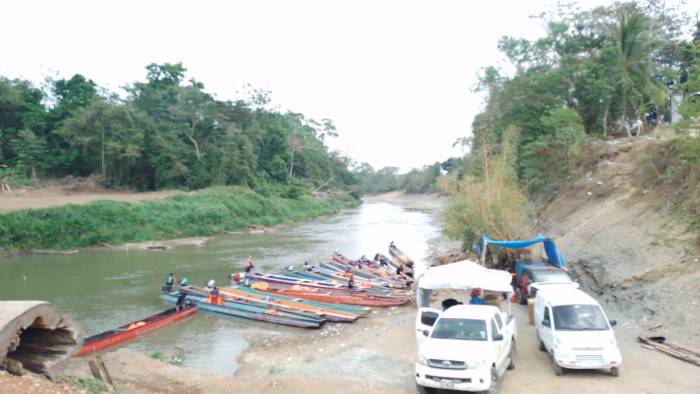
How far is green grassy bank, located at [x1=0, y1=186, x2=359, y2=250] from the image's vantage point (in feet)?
123

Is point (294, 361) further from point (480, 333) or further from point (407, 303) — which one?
point (407, 303)

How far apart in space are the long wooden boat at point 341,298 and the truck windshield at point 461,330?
1001 cm

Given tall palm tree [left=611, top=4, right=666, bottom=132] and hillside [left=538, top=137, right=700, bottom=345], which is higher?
tall palm tree [left=611, top=4, right=666, bottom=132]

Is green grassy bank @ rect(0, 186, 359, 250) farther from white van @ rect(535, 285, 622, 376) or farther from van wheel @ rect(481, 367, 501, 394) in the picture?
van wheel @ rect(481, 367, 501, 394)

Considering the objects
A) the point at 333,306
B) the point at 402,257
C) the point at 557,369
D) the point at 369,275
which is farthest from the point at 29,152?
the point at 557,369

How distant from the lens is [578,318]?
11.2 meters

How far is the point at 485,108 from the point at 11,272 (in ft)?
114

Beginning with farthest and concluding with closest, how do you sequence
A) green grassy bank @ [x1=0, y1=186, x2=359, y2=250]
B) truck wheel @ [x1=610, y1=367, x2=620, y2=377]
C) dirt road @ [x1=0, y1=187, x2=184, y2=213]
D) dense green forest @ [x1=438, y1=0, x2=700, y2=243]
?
dirt road @ [x1=0, y1=187, x2=184, y2=213], green grassy bank @ [x1=0, y1=186, x2=359, y2=250], dense green forest @ [x1=438, y1=0, x2=700, y2=243], truck wheel @ [x1=610, y1=367, x2=620, y2=377]

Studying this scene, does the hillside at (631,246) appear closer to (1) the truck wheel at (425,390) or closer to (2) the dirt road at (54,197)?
(1) the truck wheel at (425,390)

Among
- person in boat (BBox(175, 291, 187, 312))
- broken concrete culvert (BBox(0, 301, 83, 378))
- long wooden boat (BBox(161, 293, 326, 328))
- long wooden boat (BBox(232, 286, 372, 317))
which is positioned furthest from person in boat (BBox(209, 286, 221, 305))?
broken concrete culvert (BBox(0, 301, 83, 378))

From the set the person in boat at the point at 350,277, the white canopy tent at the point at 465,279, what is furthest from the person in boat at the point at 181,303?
the white canopy tent at the point at 465,279

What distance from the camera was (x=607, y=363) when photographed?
10492mm

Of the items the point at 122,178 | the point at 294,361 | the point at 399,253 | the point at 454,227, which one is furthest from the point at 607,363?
the point at 122,178

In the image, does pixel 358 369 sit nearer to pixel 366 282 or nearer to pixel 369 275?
pixel 366 282
